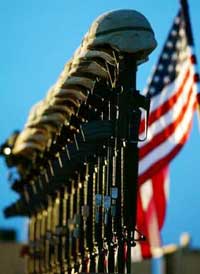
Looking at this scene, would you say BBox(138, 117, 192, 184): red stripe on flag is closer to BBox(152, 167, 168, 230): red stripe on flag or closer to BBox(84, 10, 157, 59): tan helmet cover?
BBox(152, 167, 168, 230): red stripe on flag

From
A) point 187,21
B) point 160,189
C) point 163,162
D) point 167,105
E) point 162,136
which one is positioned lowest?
point 160,189

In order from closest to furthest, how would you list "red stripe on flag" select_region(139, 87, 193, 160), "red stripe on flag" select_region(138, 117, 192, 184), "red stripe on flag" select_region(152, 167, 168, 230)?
"red stripe on flag" select_region(138, 117, 192, 184) < "red stripe on flag" select_region(139, 87, 193, 160) < "red stripe on flag" select_region(152, 167, 168, 230)

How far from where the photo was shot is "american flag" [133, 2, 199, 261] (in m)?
22.8

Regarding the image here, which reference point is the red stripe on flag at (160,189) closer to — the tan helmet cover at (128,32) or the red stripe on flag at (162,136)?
the red stripe on flag at (162,136)

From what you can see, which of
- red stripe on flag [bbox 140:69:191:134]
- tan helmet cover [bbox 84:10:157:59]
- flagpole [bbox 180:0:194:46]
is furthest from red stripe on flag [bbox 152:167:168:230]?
tan helmet cover [bbox 84:10:157:59]

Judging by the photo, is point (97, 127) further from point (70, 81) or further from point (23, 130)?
point (23, 130)

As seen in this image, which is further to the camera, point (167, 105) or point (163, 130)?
point (167, 105)

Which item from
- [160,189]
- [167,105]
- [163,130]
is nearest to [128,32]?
[163,130]

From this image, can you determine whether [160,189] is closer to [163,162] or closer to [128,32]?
[163,162]

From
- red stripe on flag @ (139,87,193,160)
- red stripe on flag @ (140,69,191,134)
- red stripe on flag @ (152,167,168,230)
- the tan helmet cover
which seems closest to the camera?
the tan helmet cover

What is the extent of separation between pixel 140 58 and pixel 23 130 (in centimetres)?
914

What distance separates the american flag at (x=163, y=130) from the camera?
22.8m

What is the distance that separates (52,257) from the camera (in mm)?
24078

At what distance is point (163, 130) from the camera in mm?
23172
